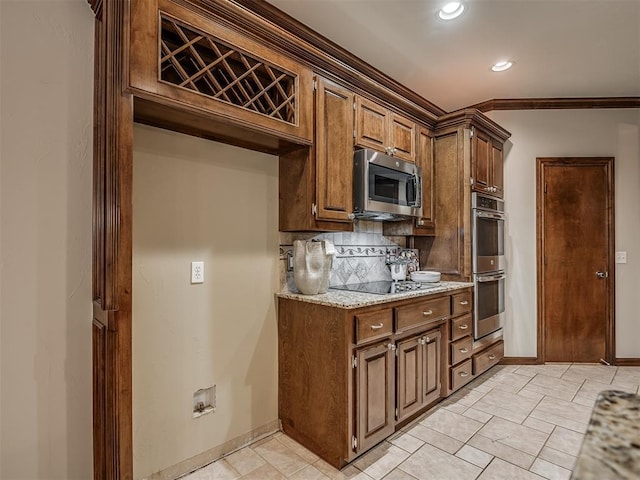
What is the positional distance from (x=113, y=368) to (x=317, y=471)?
4.15ft

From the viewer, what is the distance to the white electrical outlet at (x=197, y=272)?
6.50ft

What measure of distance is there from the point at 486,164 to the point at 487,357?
72.0 inches

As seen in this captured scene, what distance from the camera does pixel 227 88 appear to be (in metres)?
1.73

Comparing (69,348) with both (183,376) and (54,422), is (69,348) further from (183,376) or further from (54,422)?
(183,376)

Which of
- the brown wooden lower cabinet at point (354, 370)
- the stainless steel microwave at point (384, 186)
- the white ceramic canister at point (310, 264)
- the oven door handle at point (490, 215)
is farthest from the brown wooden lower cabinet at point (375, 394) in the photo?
the oven door handle at point (490, 215)

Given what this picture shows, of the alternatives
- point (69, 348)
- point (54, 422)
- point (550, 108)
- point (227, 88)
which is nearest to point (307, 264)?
point (227, 88)

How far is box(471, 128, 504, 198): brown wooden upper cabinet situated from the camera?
Result: 3.18 meters

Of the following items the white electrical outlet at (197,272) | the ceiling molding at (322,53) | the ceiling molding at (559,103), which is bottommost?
the white electrical outlet at (197,272)

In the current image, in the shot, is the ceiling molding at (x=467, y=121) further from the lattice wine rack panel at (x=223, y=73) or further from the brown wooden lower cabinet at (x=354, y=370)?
the lattice wine rack panel at (x=223, y=73)

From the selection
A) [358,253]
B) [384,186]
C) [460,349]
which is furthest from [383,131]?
[460,349]

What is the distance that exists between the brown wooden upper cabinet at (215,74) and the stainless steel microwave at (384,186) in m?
0.50

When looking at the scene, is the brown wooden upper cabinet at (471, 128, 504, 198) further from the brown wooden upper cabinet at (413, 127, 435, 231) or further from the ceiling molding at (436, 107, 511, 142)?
the brown wooden upper cabinet at (413, 127, 435, 231)

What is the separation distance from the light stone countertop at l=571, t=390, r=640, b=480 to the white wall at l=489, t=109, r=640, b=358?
3282mm

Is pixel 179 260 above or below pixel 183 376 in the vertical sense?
above
